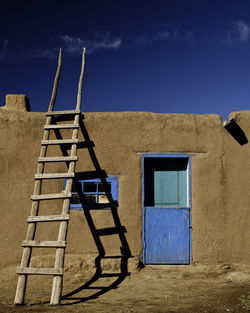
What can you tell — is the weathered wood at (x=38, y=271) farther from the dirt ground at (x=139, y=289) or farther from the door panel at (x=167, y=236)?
the door panel at (x=167, y=236)

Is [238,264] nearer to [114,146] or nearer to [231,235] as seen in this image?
[231,235]

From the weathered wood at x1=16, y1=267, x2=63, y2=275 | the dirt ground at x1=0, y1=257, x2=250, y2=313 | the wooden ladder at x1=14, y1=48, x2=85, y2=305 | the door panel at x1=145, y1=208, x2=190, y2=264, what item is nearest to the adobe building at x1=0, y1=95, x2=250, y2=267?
the door panel at x1=145, y1=208, x2=190, y2=264

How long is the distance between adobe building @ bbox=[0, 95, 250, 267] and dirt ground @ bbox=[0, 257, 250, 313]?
0.87 feet

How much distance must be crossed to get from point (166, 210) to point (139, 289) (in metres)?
1.57

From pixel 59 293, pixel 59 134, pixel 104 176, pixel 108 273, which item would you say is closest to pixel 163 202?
pixel 104 176

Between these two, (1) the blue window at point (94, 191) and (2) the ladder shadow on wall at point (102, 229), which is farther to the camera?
(1) the blue window at point (94, 191)

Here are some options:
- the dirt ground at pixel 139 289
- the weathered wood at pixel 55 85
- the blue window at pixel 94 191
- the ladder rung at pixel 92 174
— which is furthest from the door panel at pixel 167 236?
the weathered wood at pixel 55 85

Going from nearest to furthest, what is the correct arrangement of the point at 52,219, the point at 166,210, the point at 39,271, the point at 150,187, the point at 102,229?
the point at 39,271, the point at 52,219, the point at 102,229, the point at 166,210, the point at 150,187

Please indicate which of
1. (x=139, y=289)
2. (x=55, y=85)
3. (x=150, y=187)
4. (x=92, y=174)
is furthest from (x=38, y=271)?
(x=55, y=85)

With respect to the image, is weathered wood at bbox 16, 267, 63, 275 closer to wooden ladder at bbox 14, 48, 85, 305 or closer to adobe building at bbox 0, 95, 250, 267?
wooden ladder at bbox 14, 48, 85, 305

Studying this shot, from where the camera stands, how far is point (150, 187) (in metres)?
5.78

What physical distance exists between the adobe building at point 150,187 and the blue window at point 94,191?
2 cm

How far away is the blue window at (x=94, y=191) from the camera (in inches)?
217

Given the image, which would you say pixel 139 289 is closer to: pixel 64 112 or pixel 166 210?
pixel 166 210
